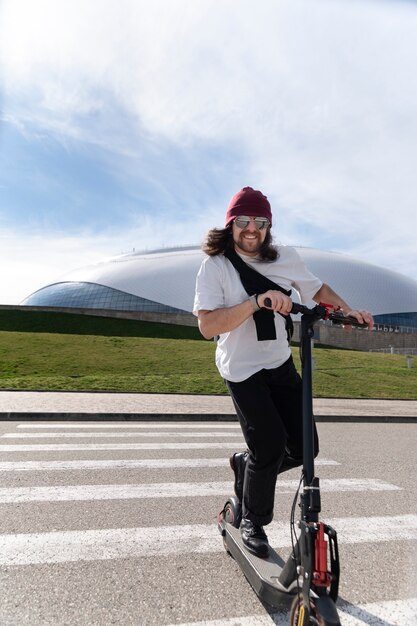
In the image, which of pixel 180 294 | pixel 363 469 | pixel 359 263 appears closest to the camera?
pixel 363 469

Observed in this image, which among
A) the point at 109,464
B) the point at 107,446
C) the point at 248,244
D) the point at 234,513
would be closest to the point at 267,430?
the point at 234,513

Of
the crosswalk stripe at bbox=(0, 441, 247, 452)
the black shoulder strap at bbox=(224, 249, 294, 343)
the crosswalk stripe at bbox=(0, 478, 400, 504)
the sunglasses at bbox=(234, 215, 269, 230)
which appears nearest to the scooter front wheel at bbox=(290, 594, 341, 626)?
the black shoulder strap at bbox=(224, 249, 294, 343)

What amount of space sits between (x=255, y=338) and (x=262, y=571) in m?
1.16

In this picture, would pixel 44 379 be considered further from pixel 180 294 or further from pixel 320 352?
pixel 180 294

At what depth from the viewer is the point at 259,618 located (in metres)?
2.43

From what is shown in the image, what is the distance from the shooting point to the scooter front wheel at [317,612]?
1850 millimetres

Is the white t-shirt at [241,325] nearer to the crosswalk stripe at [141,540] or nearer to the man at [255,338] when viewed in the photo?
the man at [255,338]

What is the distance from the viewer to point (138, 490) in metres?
4.54

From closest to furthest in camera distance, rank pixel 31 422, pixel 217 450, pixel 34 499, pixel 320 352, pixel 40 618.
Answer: pixel 40 618 → pixel 34 499 → pixel 217 450 → pixel 31 422 → pixel 320 352

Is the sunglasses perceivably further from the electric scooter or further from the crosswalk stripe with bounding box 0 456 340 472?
the crosswalk stripe with bounding box 0 456 340 472

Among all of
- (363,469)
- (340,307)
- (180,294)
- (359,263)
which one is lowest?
(363,469)

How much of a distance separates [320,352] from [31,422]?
777 inches

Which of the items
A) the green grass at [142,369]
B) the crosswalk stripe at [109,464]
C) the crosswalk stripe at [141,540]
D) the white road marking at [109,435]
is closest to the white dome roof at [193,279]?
the green grass at [142,369]

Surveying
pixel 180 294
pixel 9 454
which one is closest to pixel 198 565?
pixel 9 454
